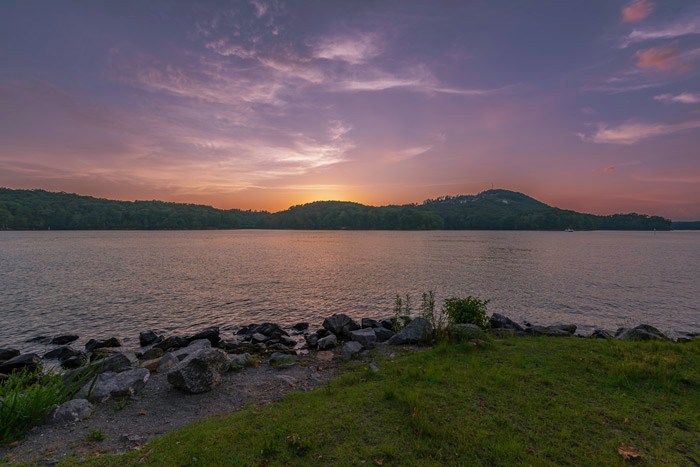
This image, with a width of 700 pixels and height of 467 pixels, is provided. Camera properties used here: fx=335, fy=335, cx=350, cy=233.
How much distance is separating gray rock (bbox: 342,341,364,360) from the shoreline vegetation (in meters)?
0.07

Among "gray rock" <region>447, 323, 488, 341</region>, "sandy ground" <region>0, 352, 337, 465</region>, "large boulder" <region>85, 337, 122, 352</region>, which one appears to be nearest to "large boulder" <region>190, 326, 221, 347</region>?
"large boulder" <region>85, 337, 122, 352</region>

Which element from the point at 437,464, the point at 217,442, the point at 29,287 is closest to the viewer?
the point at 437,464

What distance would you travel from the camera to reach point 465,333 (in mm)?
16906

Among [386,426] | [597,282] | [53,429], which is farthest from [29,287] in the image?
[597,282]

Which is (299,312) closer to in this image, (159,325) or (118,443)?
(159,325)

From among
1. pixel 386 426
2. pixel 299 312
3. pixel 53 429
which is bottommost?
pixel 299 312

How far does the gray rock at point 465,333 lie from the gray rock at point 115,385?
14.3 m

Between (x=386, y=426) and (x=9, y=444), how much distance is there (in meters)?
10.6

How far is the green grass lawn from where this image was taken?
8023mm

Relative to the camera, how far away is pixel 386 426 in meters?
9.26

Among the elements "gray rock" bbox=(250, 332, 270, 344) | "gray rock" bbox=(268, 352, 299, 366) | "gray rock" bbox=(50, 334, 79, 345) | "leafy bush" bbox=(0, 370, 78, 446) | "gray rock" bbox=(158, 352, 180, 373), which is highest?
"leafy bush" bbox=(0, 370, 78, 446)

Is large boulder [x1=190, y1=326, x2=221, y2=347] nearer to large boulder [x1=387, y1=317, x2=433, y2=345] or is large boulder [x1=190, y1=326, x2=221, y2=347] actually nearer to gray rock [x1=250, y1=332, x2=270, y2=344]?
gray rock [x1=250, y1=332, x2=270, y2=344]

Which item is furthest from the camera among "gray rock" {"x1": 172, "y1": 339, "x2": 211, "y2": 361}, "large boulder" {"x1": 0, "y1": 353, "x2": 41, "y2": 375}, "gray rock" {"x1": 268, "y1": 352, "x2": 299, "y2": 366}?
"large boulder" {"x1": 0, "y1": 353, "x2": 41, "y2": 375}

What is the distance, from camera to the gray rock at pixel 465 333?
55.0 feet
